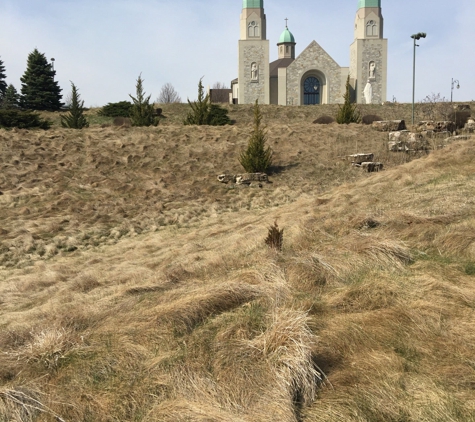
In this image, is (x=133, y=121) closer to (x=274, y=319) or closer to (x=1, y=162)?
(x=1, y=162)

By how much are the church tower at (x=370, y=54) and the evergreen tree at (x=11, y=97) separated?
1388 inches

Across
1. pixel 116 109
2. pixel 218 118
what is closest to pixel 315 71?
pixel 218 118

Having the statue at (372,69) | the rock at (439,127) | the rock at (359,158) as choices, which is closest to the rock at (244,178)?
the rock at (359,158)

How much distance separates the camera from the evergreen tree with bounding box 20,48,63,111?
36.8 m

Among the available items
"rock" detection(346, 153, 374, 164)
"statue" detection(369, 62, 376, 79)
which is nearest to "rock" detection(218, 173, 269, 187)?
"rock" detection(346, 153, 374, 164)

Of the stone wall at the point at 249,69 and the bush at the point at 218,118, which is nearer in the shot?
the bush at the point at 218,118

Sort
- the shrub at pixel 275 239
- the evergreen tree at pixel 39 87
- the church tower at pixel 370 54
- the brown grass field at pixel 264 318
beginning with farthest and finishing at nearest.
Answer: the church tower at pixel 370 54 < the evergreen tree at pixel 39 87 < the shrub at pixel 275 239 < the brown grass field at pixel 264 318

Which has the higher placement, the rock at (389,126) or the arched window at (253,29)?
the arched window at (253,29)

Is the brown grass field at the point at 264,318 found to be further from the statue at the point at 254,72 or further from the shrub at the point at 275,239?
the statue at the point at 254,72

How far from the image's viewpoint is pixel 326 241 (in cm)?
599

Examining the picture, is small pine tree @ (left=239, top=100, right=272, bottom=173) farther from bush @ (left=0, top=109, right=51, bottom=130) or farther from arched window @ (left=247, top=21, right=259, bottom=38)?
arched window @ (left=247, top=21, right=259, bottom=38)

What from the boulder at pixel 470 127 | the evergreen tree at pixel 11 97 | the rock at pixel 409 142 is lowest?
the rock at pixel 409 142

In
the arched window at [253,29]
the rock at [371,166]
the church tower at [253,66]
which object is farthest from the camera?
the arched window at [253,29]

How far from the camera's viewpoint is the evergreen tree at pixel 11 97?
1598 inches
